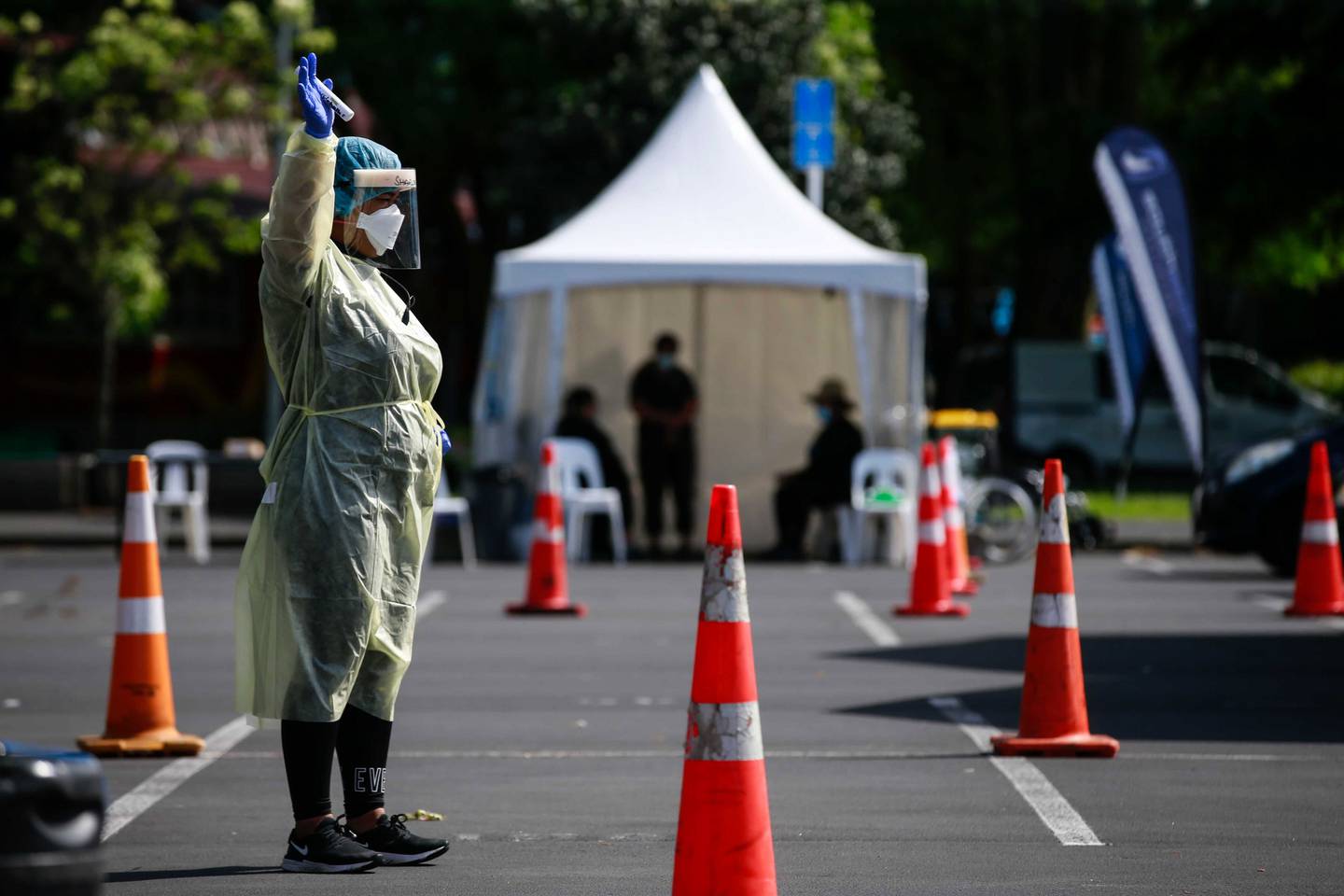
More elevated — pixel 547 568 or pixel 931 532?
pixel 931 532

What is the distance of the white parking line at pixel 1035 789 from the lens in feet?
23.7

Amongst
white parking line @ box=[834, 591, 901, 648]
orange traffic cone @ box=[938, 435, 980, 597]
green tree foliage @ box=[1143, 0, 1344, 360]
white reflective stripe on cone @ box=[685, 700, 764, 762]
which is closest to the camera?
white reflective stripe on cone @ box=[685, 700, 764, 762]

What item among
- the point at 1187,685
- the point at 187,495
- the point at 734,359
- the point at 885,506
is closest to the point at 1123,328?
the point at 734,359

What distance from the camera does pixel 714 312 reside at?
938 inches

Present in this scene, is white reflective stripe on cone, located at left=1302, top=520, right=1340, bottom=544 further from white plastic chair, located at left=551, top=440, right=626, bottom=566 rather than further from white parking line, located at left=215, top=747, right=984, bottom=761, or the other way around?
white plastic chair, located at left=551, top=440, right=626, bottom=566

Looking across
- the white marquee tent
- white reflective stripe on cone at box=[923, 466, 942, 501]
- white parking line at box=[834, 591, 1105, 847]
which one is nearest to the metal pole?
the white marquee tent

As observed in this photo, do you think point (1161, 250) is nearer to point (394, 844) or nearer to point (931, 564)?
point (931, 564)

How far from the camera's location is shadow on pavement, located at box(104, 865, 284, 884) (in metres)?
6.48

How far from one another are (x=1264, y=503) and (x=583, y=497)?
5.36m

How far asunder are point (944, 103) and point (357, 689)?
118ft

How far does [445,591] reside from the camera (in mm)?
17266

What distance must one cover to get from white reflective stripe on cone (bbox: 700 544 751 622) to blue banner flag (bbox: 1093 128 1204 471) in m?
16.6

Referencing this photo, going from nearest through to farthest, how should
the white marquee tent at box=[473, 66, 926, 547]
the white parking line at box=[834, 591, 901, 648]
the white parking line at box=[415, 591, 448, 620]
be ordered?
the white parking line at box=[834, 591, 901, 648] < the white parking line at box=[415, 591, 448, 620] < the white marquee tent at box=[473, 66, 926, 547]

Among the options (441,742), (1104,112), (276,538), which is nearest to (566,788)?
(441,742)
